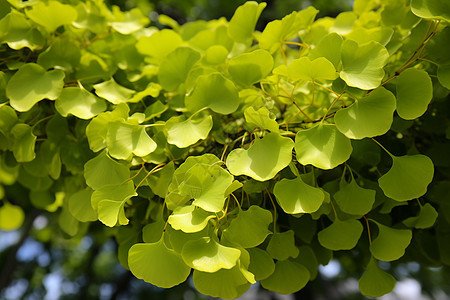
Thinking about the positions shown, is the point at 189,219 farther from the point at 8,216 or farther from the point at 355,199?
the point at 8,216

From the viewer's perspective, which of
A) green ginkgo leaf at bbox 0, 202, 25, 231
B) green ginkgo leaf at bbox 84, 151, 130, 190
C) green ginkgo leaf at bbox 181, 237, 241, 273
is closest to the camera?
green ginkgo leaf at bbox 181, 237, 241, 273

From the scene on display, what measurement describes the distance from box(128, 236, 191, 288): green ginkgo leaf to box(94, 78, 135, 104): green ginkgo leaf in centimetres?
20

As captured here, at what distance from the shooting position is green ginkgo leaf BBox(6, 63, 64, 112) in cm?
49

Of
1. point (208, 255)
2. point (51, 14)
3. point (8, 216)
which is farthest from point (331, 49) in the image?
point (8, 216)

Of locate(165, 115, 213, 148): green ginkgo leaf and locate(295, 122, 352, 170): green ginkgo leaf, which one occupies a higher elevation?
locate(295, 122, 352, 170): green ginkgo leaf

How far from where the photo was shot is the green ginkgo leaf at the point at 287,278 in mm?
484

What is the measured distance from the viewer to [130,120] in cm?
43

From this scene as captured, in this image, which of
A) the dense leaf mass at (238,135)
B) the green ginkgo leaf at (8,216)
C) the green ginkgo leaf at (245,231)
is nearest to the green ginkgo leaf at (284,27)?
the dense leaf mass at (238,135)

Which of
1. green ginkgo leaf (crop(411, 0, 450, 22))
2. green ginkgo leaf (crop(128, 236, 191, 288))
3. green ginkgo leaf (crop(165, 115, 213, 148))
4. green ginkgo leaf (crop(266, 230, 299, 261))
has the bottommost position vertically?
green ginkgo leaf (crop(266, 230, 299, 261))

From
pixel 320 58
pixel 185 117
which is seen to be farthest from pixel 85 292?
pixel 320 58

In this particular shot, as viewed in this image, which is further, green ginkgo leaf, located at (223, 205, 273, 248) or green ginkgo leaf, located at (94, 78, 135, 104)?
green ginkgo leaf, located at (94, 78, 135, 104)

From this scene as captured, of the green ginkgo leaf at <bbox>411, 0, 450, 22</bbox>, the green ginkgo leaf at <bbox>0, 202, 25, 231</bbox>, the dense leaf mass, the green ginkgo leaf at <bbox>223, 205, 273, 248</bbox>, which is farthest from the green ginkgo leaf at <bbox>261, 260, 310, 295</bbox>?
the green ginkgo leaf at <bbox>0, 202, 25, 231</bbox>

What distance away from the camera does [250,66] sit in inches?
19.0

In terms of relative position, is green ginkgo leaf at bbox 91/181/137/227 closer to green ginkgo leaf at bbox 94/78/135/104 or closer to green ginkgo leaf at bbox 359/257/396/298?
green ginkgo leaf at bbox 94/78/135/104
